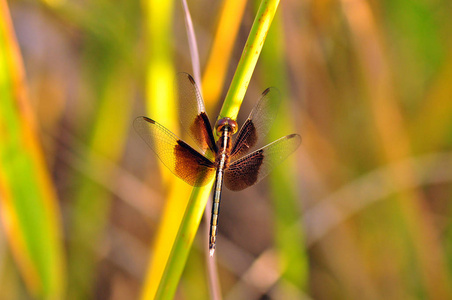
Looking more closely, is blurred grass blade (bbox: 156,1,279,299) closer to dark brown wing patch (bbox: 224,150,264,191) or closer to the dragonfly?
the dragonfly

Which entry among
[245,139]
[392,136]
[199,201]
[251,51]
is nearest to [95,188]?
[245,139]

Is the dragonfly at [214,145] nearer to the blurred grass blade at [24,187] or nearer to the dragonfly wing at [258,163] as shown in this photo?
the dragonfly wing at [258,163]

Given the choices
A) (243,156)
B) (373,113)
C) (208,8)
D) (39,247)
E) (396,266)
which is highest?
(208,8)

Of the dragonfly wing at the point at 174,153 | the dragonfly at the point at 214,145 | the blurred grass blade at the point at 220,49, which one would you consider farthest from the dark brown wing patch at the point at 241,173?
the blurred grass blade at the point at 220,49

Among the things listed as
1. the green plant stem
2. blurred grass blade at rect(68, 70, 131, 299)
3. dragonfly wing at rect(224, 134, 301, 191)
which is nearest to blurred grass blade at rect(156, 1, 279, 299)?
the green plant stem

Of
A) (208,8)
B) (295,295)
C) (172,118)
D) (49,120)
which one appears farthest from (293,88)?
(49,120)

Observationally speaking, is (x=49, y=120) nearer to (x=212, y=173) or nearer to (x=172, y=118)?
(x=172, y=118)
